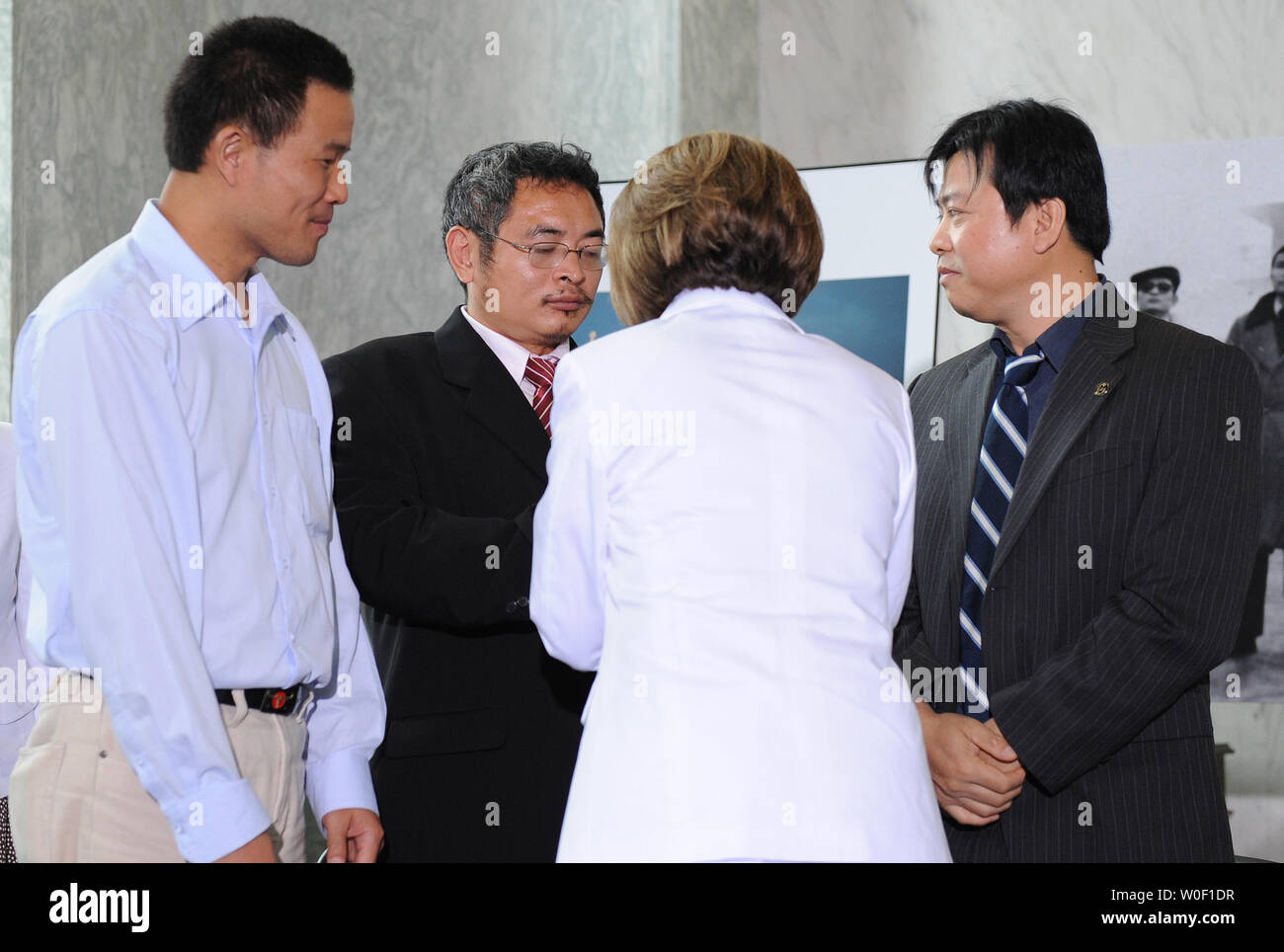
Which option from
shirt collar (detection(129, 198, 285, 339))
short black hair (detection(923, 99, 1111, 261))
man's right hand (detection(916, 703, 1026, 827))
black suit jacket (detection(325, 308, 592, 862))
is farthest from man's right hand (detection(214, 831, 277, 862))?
short black hair (detection(923, 99, 1111, 261))

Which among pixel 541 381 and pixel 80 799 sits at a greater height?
pixel 541 381

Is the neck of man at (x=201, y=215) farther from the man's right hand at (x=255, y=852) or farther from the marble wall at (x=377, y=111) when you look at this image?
the marble wall at (x=377, y=111)

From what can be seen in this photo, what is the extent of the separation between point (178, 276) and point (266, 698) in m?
0.60

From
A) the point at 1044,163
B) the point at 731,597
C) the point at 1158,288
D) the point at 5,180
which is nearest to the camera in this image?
the point at 731,597

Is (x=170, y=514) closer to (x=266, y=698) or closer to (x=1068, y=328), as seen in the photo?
(x=266, y=698)

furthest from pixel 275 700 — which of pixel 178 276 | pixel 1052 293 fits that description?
pixel 1052 293

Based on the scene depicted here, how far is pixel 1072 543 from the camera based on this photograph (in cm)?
229

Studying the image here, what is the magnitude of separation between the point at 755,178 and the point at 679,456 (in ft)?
1.38

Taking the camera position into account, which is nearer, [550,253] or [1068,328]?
[1068,328]

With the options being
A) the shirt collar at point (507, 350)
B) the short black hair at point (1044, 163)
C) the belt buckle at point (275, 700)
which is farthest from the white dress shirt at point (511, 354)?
the short black hair at point (1044, 163)

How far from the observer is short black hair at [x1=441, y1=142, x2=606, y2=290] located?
261 centimetres

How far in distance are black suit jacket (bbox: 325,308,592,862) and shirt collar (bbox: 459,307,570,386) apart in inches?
2.1

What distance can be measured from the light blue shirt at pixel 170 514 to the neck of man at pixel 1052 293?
52.0 inches

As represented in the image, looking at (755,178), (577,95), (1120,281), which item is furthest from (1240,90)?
(755,178)
